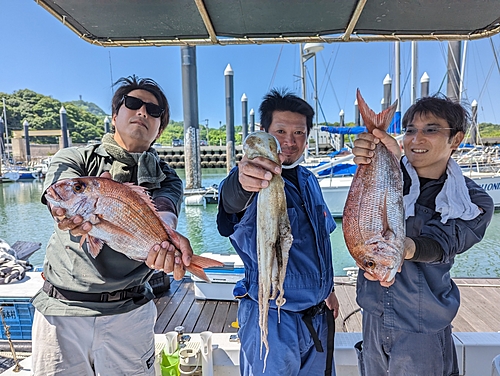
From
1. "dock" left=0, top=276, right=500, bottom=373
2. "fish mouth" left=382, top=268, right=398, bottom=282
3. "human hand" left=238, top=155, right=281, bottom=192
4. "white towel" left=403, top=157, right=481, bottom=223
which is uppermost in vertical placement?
"human hand" left=238, top=155, right=281, bottom=192

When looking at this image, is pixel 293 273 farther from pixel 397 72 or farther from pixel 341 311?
pixel 397 72

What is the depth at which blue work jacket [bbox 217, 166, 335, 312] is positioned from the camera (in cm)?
204

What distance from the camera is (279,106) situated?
221 cm

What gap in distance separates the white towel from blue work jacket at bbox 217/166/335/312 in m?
0.61

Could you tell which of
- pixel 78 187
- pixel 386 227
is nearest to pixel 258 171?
pixel 386 227

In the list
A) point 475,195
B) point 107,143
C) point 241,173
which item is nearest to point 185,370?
point 107,143

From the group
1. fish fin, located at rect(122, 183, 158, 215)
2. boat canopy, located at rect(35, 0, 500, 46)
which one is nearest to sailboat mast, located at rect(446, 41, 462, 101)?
boat canopy, located at rect(35, 0, 500, 46)

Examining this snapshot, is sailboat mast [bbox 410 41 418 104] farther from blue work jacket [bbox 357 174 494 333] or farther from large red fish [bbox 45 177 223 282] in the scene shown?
Result: large red fish [bbox 45 177 223 282]

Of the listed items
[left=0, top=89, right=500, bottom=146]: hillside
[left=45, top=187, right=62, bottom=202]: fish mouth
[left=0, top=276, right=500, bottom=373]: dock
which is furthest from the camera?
[left=0, top=89, right=500, bottom=146]: hillside

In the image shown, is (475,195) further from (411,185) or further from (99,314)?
(99,314)

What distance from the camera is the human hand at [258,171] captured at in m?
1.50

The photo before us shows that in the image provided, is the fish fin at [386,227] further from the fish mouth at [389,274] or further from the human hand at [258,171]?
the human hand at [258,171]

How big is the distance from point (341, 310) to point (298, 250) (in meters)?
3.16

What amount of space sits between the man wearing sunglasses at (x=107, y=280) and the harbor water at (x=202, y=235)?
27.6ft
